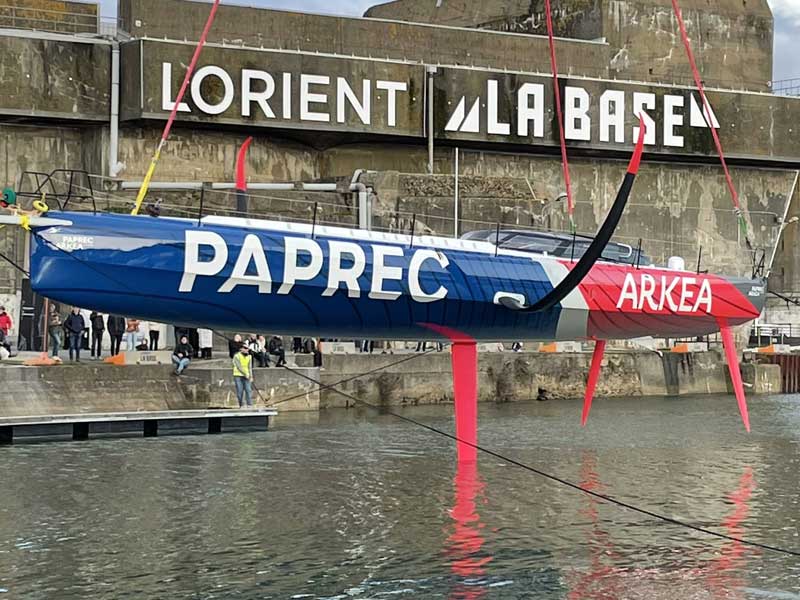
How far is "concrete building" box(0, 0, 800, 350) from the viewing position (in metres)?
44.2

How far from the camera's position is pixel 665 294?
22.0 m

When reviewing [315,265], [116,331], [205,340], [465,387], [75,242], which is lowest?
[465,387]

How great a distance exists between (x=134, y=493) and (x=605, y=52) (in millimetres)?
40160

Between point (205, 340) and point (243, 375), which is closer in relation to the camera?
point (243, 375)

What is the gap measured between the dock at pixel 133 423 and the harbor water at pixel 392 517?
724mm

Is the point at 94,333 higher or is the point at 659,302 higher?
the point at 659,302

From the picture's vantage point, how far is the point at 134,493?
71.7 ft

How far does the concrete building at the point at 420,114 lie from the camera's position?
4416cm

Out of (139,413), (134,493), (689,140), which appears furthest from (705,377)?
(134,493)

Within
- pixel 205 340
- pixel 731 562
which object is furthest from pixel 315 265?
pixel 205 340

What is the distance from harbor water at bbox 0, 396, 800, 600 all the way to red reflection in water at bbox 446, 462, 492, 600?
4cm

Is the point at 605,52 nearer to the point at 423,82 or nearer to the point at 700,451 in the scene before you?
the point at 423,82

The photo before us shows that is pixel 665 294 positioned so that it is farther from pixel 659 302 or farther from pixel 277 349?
pixel 277 349

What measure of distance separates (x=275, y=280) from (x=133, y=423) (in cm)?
1324
